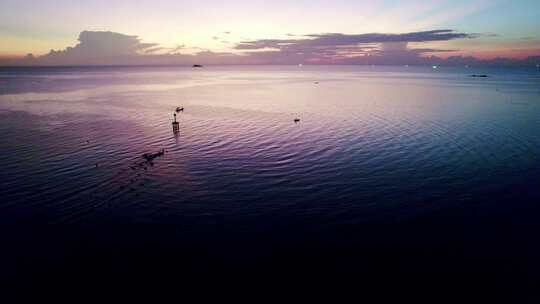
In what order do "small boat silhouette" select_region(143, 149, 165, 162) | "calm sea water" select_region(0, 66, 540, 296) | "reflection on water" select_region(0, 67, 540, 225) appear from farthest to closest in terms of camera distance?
"small boat silhouette" select_region(143, 149, 165, 162) → "reflection on water" select_region(0, 67, 540, 225) → "calm sea water" select_region(0, 66, 540, 296)

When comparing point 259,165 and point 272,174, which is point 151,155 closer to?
point 259,165

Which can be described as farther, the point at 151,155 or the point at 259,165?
the point at 151,155

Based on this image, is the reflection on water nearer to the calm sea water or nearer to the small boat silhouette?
the calm sea water

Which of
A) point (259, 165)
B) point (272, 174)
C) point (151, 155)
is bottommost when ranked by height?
point (272, 174)

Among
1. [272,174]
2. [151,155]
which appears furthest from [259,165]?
[151,155]

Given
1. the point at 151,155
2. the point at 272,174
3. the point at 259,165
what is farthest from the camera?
the point at 151,155

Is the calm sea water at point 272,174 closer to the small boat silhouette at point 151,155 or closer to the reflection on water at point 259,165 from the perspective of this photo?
the reflection on water at point 259,165

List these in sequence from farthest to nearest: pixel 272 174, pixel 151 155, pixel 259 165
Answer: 1. pixel 151 155
2. pixel 259 165
3. pixel 272 174

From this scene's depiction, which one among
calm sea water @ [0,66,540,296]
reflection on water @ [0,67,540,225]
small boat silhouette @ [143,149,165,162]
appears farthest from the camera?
small boat silhouette @ [143,149,165,162]

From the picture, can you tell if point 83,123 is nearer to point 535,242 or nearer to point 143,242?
point 143,242

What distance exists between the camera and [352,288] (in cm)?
2033

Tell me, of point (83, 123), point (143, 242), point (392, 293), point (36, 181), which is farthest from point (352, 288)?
point (83, 123)

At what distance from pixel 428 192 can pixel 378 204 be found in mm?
6276

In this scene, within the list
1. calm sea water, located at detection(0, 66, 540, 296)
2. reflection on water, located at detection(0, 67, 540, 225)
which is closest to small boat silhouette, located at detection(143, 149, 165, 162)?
reflection on water, located at detection(0, 67, 540, 225)
